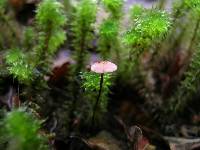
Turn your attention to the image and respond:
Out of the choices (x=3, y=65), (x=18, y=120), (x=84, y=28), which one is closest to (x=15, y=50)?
(x=3, y=65)

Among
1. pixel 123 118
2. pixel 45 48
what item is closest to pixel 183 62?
pixel 123 118

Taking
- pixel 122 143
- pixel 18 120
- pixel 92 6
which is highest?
pixel 92 6

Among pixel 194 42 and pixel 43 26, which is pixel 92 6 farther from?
pixel 194 42

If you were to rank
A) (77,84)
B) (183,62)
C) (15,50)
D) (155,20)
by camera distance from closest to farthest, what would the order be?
1. (155,20)
2. (15,50)
3. (77,84)
4. (183,62)

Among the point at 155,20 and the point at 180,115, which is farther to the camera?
the point at 180,115

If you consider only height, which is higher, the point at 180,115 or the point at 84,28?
the point at 84,28

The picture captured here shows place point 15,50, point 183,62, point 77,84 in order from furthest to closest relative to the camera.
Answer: point 183,62, point 77,84, point 15,50

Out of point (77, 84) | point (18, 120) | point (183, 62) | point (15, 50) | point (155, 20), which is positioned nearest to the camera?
point (18, 120)

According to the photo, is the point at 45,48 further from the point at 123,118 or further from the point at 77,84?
the point at 123,118

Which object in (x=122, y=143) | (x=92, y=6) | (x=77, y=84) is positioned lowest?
(x=122, y=143)
